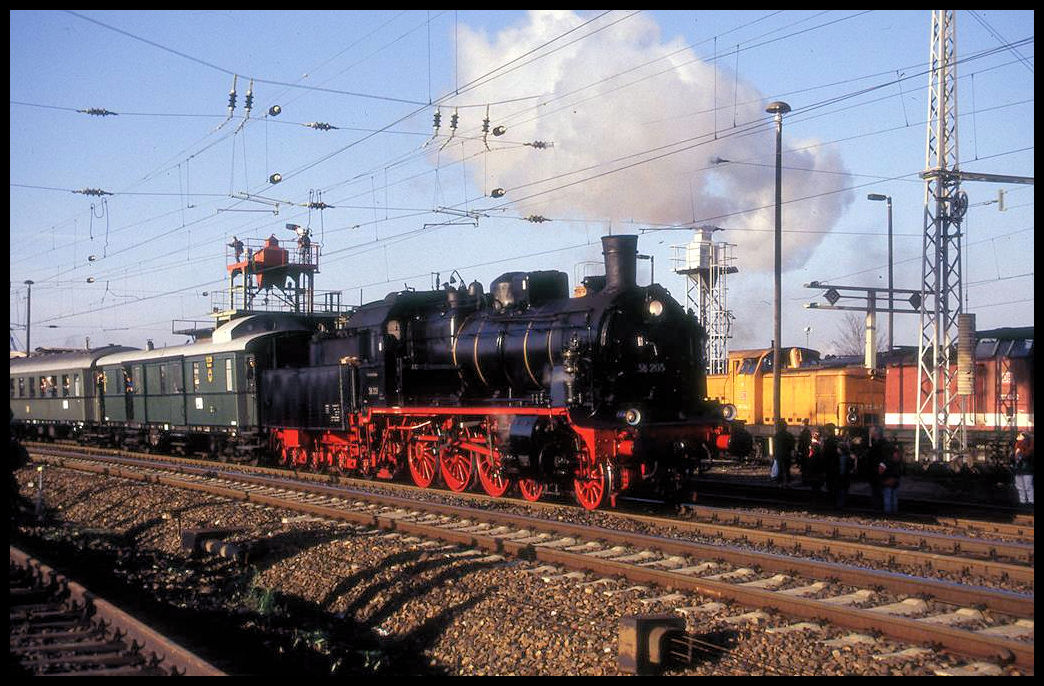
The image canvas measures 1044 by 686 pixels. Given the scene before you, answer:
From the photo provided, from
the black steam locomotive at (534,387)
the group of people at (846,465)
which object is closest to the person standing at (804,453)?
the group of people at (846,465)

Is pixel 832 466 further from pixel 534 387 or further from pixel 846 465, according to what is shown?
pixel 534 387

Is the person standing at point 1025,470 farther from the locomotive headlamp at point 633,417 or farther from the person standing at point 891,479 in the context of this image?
the locomotive headlamp at point 633,417

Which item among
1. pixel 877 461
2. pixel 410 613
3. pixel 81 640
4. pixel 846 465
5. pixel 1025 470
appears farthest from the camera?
pixel 1025 470

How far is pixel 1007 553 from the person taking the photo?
35.9ft

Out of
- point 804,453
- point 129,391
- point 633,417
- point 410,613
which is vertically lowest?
point 410,613

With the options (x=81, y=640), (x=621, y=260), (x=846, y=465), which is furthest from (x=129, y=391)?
(x=81, y=640)

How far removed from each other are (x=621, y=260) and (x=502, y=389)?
10.8 feet

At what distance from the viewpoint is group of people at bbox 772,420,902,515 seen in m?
14.8

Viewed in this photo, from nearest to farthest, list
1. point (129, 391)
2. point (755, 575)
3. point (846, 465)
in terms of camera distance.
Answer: point (755, 575), point (846, 465), point (129, 391)

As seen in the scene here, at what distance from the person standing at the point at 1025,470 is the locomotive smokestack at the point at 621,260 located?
7891 mm

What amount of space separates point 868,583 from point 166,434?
25.3m

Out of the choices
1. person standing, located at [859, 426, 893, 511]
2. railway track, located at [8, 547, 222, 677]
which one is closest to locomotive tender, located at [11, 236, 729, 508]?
person standing, located at [859, 426, 893, 511]

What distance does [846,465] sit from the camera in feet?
51.1

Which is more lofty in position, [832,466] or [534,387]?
[534,387]
